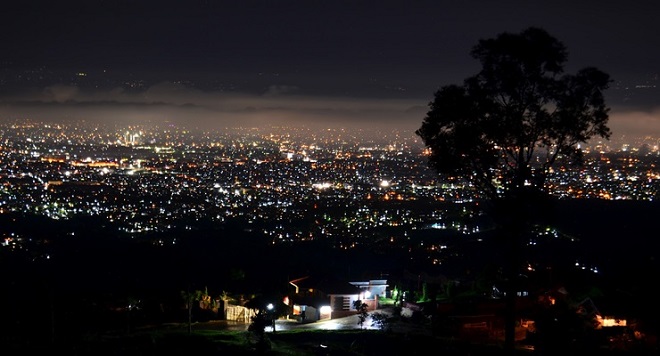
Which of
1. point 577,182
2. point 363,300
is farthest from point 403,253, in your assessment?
point 577,182

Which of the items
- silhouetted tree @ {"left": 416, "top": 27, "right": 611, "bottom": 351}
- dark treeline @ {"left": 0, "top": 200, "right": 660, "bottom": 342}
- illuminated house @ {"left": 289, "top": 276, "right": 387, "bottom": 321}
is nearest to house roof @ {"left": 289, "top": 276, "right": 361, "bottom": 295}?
illuminated house @ {"left": 289, "top": 276, "right": 387, "bottom": 321}

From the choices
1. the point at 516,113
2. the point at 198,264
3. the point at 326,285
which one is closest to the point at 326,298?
the point at 326,285

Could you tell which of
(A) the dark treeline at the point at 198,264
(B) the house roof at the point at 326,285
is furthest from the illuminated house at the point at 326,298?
(A) the dark treeline at the point at 198,264

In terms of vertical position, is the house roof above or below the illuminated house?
above

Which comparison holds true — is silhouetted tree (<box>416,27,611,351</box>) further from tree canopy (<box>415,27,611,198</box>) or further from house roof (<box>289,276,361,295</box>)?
house roof (<box>289,276,361,295</box>)

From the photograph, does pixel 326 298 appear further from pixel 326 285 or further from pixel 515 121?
pixel 515 121

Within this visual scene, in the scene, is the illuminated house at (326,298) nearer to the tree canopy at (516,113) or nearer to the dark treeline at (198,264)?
the dark treeline at (198,264)

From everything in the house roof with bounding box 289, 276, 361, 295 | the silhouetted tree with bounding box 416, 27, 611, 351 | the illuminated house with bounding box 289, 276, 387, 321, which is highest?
the silhouetted tree with bounding box 416, 27, 611, 351

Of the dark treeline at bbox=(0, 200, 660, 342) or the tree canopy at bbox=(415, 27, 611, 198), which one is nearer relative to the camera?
the tree canopy at bbox=(415, 27, 611, 198)

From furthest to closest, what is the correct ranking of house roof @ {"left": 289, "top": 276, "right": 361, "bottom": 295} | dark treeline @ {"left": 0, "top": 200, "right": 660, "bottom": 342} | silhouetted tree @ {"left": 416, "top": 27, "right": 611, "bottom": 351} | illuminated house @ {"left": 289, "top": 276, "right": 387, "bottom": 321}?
house roof @ {"left": 289, "top": 276, "right": 361, "bottom": 295} < illuminated house @ {"left": 289, "top": 276, "right": 387, "bottom": 321} < dark treeline @ {"left": 0, "top": 200, "right": 660, "bottom": 342} < silhouetted tree @ {"left": 416, "top": 27, "right": 611, "bottom": 351}
